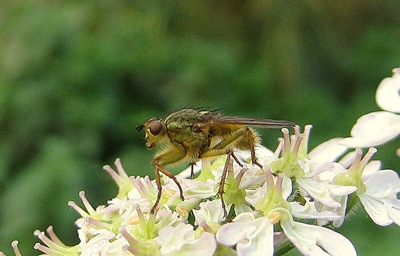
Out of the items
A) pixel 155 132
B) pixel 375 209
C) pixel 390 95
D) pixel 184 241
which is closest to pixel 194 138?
pixel 155 132

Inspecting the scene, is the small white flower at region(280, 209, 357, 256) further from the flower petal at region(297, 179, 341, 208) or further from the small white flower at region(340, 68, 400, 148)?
the small white flower at region(340, 68, 400, 148)

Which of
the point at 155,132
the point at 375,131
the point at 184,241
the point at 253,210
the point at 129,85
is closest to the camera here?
the point at 184,241

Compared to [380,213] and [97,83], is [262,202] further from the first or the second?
[97,83]

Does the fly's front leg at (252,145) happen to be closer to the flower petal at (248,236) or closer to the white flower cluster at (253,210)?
the white flower cluster at (253,210)

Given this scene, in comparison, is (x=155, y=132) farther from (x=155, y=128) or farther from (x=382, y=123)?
(x=382, y=123)

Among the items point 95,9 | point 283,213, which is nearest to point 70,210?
point 95,9

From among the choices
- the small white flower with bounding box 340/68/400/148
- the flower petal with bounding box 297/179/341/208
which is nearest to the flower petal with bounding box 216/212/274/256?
the flower petal with bounding box 297/179/341/208
